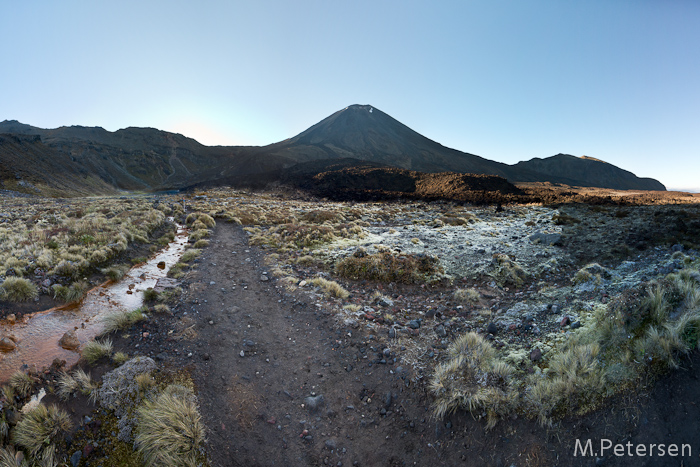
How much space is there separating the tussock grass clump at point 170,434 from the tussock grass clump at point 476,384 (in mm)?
3647

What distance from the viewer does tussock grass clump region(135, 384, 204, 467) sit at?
3.94 m

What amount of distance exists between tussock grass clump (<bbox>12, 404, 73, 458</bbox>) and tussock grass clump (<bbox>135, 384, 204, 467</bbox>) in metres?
1.04

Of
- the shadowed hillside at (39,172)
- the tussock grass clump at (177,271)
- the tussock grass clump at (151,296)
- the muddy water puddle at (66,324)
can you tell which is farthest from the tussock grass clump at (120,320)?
the shadowed hillside at (39,172)

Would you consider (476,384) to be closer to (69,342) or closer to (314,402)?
(314,402)

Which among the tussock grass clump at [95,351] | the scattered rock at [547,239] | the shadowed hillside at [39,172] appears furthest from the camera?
the shadowed hillside at [39,172]

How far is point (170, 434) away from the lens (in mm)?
4043

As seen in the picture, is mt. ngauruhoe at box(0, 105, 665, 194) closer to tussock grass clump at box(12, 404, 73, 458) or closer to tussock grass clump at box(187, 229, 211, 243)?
tussock grass clump at box(187, 229, 211, 243)

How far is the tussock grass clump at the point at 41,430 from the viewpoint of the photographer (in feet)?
13.2

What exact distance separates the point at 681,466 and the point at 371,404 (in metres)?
3.74

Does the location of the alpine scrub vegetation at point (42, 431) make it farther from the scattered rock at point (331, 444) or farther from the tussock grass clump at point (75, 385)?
the scattered rock at point (331, 444)

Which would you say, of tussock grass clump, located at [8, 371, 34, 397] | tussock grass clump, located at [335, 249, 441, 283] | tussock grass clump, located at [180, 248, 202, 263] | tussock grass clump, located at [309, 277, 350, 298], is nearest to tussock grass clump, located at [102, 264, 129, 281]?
tussock grass clump, located at [180, 248, 202, 263]

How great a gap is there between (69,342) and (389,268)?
8.91 meters

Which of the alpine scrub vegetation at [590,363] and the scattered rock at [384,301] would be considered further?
the scattered rock at [384,301]

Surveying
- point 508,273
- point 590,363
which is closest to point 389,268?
point 508,273
